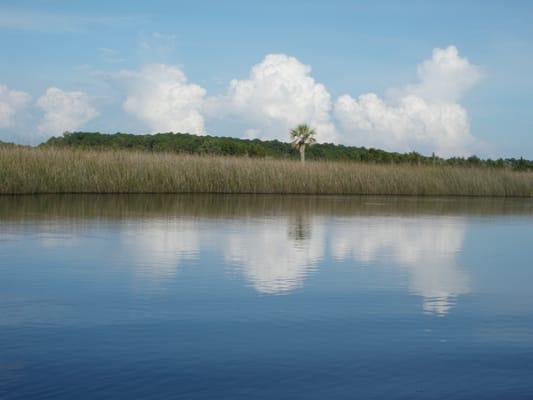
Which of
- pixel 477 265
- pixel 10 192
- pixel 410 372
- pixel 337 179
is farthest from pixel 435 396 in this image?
pixel 337 179

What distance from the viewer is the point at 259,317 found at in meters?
4.34

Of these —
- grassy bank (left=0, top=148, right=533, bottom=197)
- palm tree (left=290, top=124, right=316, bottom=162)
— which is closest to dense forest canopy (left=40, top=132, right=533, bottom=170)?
palm tree (left=290, top=124, right=316, bottom=162)

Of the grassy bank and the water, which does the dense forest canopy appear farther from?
the water

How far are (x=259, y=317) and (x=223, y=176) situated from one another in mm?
17254

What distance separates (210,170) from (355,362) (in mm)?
18144

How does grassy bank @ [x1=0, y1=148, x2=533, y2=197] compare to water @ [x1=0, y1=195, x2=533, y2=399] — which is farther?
grassy bank @ [x1=0, y1=148, x2=533, y2=197]

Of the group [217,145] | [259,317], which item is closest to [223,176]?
[259,317]

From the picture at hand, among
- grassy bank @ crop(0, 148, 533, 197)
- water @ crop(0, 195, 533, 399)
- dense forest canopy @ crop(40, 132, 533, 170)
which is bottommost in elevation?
water @ crop(0, 195, 533, 399)

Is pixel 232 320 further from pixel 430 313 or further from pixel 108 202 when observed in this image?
pixel 108 202

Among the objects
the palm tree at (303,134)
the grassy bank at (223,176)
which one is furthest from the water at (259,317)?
the palm tree at (303,134)

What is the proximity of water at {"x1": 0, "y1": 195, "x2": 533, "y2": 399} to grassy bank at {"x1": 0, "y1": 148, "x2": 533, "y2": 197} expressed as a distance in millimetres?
9672

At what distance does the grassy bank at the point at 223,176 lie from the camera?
18188 mm

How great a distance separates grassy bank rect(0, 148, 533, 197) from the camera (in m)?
18.2

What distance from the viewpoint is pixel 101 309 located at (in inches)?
176
